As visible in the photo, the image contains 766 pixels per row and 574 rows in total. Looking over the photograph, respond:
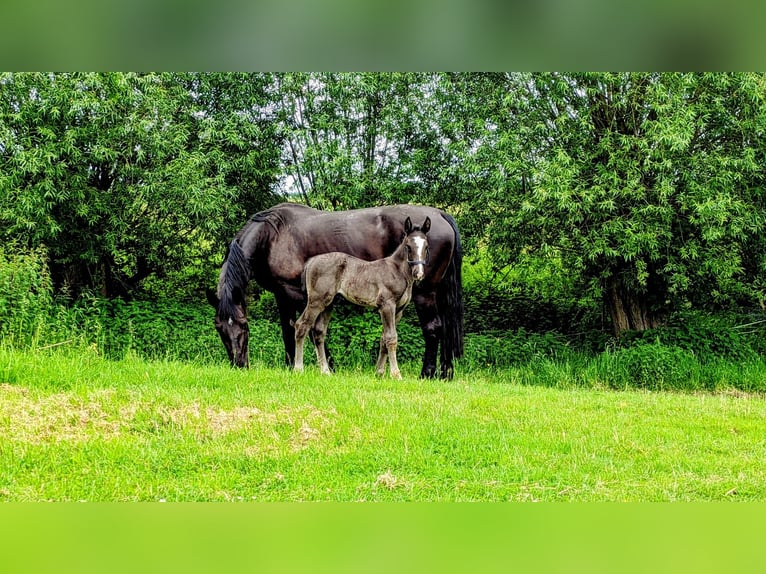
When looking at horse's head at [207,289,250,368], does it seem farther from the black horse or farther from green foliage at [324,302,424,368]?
green foliage at [324,302,424,368]

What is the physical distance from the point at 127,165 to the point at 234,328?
4741 mm

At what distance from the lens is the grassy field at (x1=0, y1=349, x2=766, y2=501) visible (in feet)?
16.3

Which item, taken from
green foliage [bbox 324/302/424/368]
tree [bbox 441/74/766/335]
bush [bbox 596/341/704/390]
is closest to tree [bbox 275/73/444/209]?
tree [bbox 441/74/766/335]

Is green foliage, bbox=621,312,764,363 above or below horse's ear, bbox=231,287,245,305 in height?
below

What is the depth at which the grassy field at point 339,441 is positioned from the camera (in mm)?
4961

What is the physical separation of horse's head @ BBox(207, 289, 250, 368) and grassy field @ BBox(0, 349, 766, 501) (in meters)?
1.18

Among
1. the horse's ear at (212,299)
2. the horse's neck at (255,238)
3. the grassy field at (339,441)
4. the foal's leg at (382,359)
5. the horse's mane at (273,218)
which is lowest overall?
the grassy field at (339,441)

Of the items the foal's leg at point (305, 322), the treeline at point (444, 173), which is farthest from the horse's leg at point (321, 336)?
the treeline at point (444, 173)

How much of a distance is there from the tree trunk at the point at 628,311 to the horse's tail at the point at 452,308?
482 centimetres

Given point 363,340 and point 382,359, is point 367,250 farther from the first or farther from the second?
point 363,340

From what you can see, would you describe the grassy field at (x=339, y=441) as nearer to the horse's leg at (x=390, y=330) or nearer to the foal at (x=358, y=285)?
the horse's leg at (x=390, y=330)

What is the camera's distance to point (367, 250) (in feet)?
36.8

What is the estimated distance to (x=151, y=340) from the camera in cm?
1386

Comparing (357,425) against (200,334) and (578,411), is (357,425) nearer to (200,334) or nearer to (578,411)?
(578,411)
